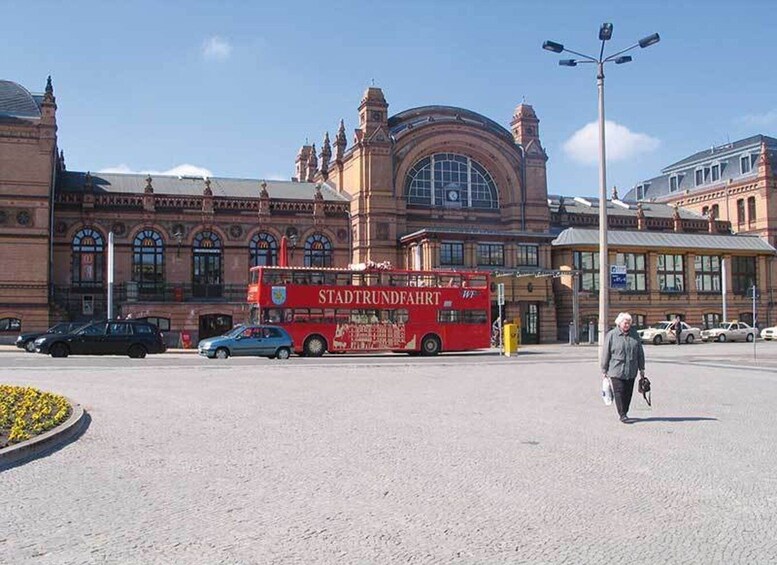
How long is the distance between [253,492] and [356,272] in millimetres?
28921

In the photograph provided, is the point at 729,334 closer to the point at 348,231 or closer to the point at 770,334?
the point at 770,334

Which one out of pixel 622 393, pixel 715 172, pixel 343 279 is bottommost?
pixel 622 393

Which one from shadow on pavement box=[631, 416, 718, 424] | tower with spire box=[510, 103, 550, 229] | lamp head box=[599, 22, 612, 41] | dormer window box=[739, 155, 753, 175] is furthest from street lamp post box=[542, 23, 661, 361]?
dormer window box=[739, 155, 753, 175]

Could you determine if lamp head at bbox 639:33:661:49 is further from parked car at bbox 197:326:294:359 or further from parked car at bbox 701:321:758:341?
parked car at bbox 701:321:758:341

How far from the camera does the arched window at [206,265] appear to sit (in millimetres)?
51125

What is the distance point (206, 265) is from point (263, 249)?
3.75m

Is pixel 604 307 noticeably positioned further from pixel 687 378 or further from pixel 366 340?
pixel 366 340

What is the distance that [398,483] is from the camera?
8.76 metres

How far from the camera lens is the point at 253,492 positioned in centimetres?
832

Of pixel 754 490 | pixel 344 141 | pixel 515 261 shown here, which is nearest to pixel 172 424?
pixel 754 490

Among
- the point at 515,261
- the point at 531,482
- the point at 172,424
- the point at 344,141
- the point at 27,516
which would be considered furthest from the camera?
the point at 344,141

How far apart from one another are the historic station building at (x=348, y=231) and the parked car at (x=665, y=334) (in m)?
4.87

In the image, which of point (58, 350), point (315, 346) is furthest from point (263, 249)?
point (58, 350)

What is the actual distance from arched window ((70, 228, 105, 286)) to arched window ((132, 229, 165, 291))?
1.99m
